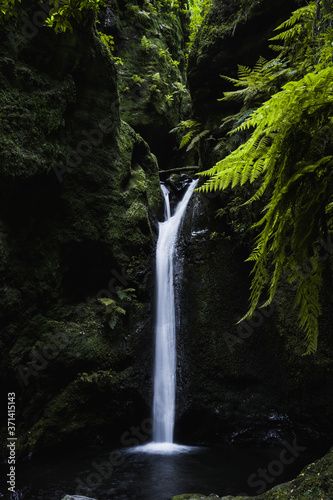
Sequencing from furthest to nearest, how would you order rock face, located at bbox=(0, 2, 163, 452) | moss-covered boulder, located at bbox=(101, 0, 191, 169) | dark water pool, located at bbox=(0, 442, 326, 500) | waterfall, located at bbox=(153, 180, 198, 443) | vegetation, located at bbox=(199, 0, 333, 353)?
moss-covered boulder, located at bbox=(101, 0, 191, 169), waterfall, located at bbox=(153, 180, 198, 443), rock face, located at bbox=(0, 2, 163, 452), dark water pool, located at bbox=(0, 442, 326, 500), vegetation, located at bbox=(199, 0, 333, 353)

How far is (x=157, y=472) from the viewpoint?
4.75 meters

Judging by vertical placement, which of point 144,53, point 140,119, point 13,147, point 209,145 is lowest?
point 13,147

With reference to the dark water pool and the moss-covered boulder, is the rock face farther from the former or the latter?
the moss-covered boulder

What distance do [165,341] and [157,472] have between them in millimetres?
2666

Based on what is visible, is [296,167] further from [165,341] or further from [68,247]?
[165,341]

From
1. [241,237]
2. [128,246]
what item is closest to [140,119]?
[128,246]

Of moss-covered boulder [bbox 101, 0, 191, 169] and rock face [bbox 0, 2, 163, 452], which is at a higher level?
moss-covered boulder [bbox 101, 0, 191, 169]

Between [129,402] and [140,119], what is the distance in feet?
32.4

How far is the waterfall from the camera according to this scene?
20.6ft

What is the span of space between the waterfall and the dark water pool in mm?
616

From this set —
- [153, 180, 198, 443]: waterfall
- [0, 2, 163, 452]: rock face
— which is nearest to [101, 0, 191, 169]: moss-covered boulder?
[0, 2, 163, 452]: rock face

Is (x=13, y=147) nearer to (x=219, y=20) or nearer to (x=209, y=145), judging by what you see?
(x=209, y=145)

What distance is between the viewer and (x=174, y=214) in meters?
9.98

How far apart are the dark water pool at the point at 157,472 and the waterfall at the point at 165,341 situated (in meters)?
0.62
